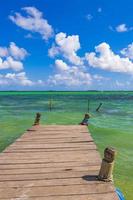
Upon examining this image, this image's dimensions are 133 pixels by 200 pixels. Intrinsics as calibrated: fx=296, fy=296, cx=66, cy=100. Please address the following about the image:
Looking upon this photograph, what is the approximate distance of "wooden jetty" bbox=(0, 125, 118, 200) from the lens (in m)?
5.62

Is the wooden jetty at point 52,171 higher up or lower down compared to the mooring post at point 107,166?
lower down

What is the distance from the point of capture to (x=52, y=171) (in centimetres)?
696

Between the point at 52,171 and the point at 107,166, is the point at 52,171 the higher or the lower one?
the lower one

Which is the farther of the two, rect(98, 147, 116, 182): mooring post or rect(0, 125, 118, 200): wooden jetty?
rect(98, 147, 116, 182): mooring post

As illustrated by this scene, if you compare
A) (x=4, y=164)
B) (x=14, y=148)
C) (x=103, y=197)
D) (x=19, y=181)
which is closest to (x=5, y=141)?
Result: (x=14, y=148)

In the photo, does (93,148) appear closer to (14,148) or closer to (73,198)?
(14,148)

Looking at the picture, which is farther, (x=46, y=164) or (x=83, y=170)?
(x=46, y=164)

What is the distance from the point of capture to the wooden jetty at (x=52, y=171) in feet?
18.4

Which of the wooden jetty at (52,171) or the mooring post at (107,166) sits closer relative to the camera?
→ the wooden jetty at (52,171)

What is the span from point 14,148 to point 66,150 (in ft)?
5.63

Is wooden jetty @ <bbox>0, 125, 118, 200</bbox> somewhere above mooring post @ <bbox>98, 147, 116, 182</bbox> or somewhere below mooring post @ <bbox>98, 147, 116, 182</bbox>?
below

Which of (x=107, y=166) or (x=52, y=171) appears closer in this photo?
(x=107, y=166)

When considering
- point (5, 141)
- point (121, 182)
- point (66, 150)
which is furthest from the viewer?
point (5, 141)

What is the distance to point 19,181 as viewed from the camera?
6.30 metres
